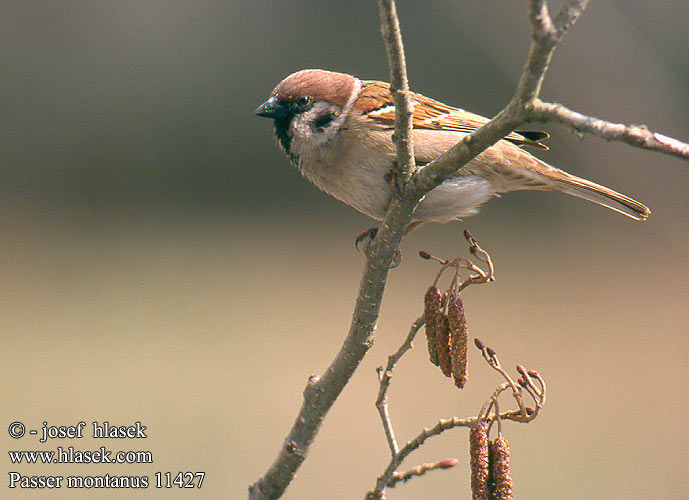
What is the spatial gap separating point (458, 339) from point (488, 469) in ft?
0.80

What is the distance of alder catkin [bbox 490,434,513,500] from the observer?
4.32 ft

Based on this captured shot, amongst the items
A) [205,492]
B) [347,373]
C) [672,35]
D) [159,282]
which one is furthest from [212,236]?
[347,373]

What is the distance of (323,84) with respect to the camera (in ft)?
7.99

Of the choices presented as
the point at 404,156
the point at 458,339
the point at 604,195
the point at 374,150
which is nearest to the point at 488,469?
the point at 458,339

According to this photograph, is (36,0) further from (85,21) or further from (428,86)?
(428,86)

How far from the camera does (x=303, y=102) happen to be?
2.41 metres

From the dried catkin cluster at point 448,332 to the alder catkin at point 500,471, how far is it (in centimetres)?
15

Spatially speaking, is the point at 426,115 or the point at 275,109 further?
the point at 426,115

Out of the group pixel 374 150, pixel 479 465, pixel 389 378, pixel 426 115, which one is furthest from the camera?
pixel 426 115

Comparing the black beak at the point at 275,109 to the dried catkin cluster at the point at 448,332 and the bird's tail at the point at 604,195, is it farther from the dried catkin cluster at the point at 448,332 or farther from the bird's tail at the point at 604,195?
the dried catkin cluster at the point at 448,332

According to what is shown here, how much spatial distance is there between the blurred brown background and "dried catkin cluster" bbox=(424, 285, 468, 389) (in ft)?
13.5

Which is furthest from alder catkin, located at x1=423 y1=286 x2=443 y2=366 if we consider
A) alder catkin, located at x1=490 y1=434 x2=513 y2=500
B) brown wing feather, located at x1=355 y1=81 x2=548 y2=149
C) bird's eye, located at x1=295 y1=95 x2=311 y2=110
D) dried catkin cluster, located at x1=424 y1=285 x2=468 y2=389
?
bird's eye, located at x1=295 y1=95 x2=311 y2=110

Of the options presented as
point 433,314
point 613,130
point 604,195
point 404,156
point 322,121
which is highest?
point 322,121

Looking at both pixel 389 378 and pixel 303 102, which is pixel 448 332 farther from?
pixel 303 102
